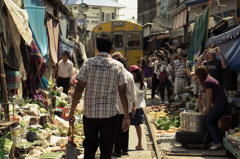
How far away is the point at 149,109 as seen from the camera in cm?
1280

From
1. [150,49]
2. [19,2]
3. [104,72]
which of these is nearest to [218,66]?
[104,72]

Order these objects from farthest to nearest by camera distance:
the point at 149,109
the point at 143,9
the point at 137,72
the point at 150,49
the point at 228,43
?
1. the point at 143,9
2. the point at 150,49
3. the point at 149,109
4. the point at 228,43
5. the point at 137,72

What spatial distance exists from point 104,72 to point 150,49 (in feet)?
69.5

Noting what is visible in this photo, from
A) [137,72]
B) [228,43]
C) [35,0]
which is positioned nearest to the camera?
[137,72]

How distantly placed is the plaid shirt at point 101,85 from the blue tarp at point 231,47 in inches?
152

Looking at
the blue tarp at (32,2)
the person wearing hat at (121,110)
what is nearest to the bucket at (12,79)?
the person wearing hat at (121,110)

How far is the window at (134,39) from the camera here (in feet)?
68.1

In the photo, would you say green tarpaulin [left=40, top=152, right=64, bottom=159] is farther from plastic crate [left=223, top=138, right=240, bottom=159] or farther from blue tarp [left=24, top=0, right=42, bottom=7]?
blue tarp [left=24, top=0, right=42, bottom=7]

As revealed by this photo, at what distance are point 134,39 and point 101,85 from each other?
666 inches

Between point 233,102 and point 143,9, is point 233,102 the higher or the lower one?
the lower one

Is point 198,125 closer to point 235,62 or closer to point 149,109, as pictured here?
point 235,62

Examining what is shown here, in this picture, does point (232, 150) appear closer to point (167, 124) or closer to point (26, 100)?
point (167, 124)

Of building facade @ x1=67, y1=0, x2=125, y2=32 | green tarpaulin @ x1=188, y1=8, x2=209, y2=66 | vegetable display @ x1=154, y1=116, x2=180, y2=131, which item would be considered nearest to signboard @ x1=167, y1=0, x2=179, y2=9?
green tarpaulin @ x1=188, y1=8, x2=209, y2=66

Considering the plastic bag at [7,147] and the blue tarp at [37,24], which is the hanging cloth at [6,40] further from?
the blue tarp at [37,24]
